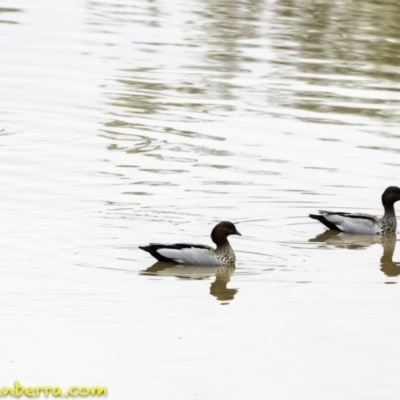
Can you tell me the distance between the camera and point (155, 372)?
1081 centimetres

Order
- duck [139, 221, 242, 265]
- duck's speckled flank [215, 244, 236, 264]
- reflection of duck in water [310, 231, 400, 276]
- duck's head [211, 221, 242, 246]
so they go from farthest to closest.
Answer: reflection of duck in water [310, 231, 400, 276], duck's head [211, 221, 242, 246], duck's speckled flank [215, 244, 236, 264], duck [139, 221, 242, 265]

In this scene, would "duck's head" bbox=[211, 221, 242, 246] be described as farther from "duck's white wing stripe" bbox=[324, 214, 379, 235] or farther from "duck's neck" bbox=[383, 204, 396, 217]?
"duck's neck" bbox=[383, 204, 396, 217]

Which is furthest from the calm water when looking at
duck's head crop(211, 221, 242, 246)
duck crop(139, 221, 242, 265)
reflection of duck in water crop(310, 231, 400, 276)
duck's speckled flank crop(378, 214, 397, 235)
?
duck's head crop(211, 221, 242, 246)

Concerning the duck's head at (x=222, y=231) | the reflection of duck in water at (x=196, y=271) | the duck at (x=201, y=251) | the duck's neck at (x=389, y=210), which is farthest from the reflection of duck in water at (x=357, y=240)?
the reflection of duck in water at (x=196, y=271)

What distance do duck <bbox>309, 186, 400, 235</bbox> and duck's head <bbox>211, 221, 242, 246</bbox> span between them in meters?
1.60

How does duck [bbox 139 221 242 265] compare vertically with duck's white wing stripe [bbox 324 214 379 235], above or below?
above

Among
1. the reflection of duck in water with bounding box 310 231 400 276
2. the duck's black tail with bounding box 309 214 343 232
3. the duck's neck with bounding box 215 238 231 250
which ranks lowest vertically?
the reflection of duck in water with bounding box 310 231 400 276

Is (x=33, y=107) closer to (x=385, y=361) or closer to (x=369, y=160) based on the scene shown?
(x=369, y=160)

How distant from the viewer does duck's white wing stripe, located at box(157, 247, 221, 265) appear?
14344 millimetres

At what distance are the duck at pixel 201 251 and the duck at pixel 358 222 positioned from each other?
5.55 ft

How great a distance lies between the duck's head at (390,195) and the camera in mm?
17125

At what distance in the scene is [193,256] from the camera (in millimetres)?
14531

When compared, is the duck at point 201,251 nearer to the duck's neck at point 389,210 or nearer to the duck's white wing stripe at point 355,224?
the duck's white wing stripe at point 355,224

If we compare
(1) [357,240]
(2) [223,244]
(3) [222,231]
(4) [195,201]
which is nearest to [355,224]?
(1) [357,240]
